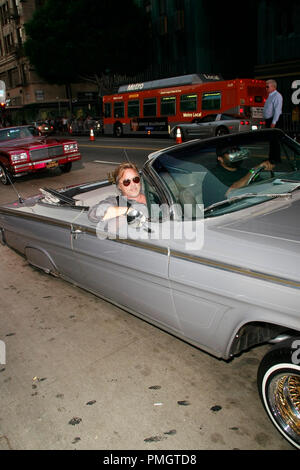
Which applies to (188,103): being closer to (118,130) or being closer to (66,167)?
(118,130)

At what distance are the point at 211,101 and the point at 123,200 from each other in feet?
64.2

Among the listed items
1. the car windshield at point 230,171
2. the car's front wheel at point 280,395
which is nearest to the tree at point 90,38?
the car windshield at point 230,171

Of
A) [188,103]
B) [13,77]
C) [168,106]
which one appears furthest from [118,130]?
[13,77]

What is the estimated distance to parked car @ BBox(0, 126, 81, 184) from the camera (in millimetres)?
9766

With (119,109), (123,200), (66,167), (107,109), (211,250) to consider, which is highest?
(107,109)

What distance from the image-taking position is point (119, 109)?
27.9 m

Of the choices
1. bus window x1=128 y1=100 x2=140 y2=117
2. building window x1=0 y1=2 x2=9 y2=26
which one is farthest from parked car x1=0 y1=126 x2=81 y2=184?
building window x1=0 y1=2 x2=9 y2=26

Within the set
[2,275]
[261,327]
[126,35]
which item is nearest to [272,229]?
[261,327]

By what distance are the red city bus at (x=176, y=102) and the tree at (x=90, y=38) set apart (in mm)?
11025

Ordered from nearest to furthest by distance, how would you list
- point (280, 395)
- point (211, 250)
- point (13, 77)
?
point (280, 395)
point (211, 250)
point (13, 77)

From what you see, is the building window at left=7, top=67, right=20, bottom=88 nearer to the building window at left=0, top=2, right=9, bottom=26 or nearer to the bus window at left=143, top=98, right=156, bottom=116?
the building window at left=0, top=2, right=9, bottom=26

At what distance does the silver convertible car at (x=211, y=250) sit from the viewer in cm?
210

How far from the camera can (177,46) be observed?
1490 inches

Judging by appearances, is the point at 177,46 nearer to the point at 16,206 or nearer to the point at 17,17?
the point at 17,17
